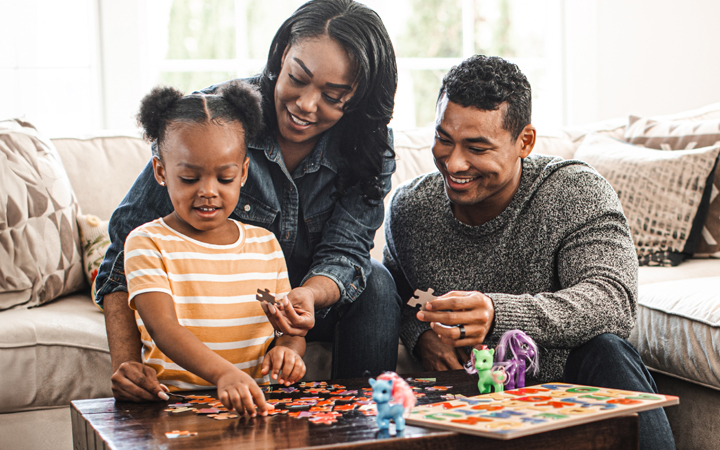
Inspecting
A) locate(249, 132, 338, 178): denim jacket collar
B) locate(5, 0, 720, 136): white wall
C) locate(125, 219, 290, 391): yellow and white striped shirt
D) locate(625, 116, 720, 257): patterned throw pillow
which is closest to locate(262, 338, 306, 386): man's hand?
locate(125, 219, 290, 391): yellow and white striped shirt

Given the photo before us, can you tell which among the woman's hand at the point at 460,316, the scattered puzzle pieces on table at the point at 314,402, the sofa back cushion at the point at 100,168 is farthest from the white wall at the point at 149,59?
the woman's hand at the point at 460,316

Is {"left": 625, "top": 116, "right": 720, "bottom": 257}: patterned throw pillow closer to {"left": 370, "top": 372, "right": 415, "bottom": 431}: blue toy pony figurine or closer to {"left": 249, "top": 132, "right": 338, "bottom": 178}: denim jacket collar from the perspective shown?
{"left": 249, "top": 132, "right": 338, "bottom": 178}: denim jacket collar

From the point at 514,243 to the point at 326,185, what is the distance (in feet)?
1.56

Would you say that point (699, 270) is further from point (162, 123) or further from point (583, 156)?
point (162, 123)

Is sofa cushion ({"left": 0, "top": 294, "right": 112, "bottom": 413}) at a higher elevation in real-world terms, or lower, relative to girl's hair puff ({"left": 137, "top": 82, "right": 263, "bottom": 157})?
lower

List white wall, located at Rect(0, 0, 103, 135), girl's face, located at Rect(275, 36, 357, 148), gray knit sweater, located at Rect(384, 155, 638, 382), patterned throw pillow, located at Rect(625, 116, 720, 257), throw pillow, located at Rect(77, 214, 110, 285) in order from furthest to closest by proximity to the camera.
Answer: white wall, located at Rect(0, 0, 103, 135) < patterned throw pillow, located at Rect(625, 116, 720, 257) < throw pillow, located at Rect(77, 214, 110, 285) < girl's face, located at Rect(275, 36, 357, 148) < gray knit sweater, located at Rect(384, 155, 638, 382)

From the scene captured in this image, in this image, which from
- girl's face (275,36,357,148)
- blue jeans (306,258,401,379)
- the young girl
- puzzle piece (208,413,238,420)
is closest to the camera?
puzzle piece (208,413,238,420)

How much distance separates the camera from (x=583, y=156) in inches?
96.0

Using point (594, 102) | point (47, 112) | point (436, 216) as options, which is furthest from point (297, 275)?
point (594, 102)

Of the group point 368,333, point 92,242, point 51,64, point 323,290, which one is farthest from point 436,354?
point 51,64

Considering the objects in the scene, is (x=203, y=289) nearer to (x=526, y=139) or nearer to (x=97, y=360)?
(x=97, y=360)

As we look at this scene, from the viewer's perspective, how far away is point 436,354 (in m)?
1.55

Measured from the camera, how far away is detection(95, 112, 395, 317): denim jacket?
1466 mm

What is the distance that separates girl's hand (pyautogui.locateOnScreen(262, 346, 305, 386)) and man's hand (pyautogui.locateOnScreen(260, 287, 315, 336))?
4cm
